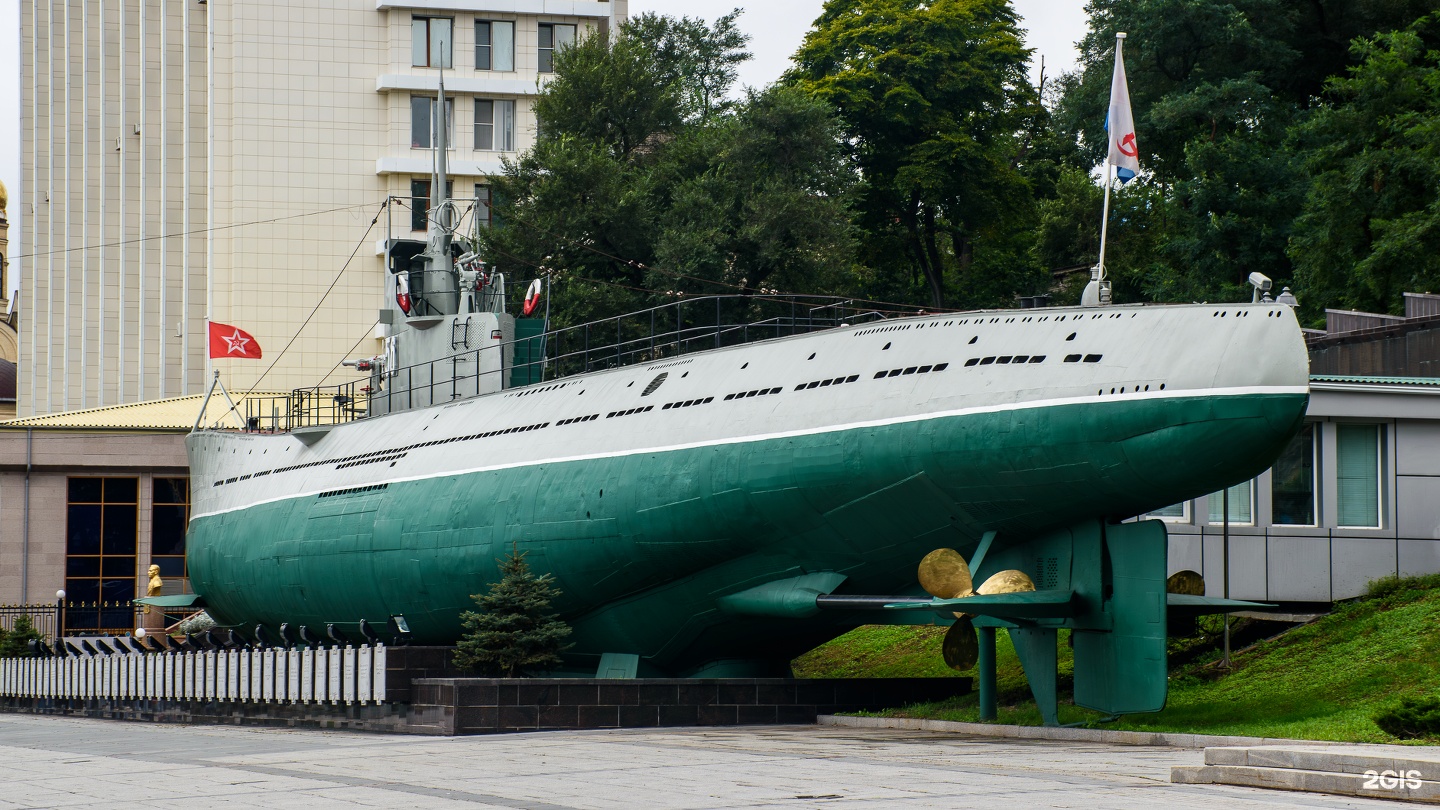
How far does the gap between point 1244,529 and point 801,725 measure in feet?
20.8

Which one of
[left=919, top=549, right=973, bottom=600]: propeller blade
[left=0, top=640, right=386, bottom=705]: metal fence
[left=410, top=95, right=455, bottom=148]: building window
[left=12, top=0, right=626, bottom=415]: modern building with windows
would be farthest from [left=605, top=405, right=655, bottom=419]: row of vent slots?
[left=410, top=95, right=455, bottom=148]: building window

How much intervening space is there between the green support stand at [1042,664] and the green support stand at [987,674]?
95 cm

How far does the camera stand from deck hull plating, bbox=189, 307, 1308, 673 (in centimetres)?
1653

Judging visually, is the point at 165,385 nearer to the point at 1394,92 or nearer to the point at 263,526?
the point at 263,526

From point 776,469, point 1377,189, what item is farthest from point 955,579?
point 1377,189

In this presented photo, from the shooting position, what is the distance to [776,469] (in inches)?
753

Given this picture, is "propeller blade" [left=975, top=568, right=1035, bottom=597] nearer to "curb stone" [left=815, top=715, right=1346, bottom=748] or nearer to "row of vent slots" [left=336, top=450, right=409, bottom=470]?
"curb stone" [left=815, top=715, right=1346, bottom=748]

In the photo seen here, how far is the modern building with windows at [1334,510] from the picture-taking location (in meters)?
21.5

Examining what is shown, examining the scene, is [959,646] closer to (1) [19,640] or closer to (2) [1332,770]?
(2) [1332,770]

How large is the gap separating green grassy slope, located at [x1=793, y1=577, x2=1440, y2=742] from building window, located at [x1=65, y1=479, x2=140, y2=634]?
32048mm

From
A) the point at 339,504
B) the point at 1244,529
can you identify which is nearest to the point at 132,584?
the point at 339,504

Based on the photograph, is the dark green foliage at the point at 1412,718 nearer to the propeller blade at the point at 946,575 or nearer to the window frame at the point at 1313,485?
the propeller blade at the point at 946,575

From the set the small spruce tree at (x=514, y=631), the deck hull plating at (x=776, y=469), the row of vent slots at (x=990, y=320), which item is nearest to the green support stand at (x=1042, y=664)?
the deck hull plating at (x=776, y=469)

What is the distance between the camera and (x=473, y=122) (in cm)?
6344
